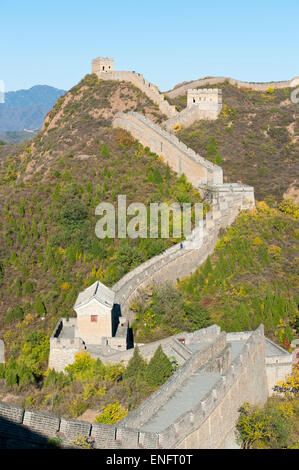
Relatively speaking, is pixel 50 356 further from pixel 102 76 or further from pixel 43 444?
pixel 102 76

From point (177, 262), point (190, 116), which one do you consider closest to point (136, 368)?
point (177, 262)

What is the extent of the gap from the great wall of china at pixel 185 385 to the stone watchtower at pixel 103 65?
35.4 meters

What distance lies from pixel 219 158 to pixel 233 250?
1671 centimetres

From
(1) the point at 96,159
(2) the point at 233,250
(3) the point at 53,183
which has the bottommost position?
(2) the point at 233,250

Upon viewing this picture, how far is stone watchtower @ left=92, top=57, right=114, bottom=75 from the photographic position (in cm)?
7012

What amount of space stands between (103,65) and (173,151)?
2628 centimetres

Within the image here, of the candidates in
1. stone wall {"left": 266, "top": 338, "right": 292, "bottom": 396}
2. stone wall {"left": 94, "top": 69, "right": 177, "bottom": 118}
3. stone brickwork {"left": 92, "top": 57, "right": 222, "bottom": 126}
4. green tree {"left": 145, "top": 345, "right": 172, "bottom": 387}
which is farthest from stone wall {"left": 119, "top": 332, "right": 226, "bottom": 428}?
stone wall {"left": 94, "top": 69, "right": 177, "bottom": 118}

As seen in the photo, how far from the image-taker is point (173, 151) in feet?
162

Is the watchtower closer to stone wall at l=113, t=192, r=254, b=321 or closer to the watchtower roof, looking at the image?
stone wall at l=113, t=192, r=254, b=321

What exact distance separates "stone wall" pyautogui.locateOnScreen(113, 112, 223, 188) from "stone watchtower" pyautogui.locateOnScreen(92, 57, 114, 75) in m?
15.5

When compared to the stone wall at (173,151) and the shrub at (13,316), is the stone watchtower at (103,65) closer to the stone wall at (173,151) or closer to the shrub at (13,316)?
the stone wall at (173,151)

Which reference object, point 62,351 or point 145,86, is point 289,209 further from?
point 145,86

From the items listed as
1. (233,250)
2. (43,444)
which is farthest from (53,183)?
(43,444)
